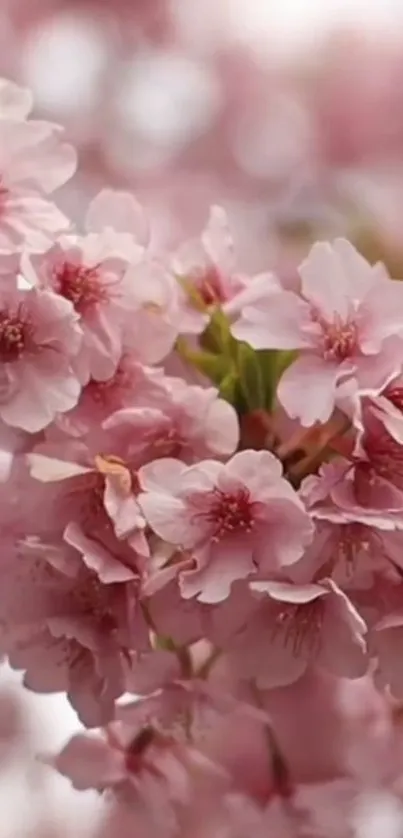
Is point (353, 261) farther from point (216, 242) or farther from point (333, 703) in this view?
point (333, 703)

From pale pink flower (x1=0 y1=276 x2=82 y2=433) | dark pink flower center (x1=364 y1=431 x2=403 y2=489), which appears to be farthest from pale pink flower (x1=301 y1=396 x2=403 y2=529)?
pale pink flower (x1=0 y1=276 x2=82 y2=433)

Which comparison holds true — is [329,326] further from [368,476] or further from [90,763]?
[90,763]

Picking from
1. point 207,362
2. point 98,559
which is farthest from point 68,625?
point 207,362

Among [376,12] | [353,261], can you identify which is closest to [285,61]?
[376,12]

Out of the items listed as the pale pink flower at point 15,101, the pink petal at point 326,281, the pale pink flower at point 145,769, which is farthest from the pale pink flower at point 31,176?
the pale pink flower at point 145,769

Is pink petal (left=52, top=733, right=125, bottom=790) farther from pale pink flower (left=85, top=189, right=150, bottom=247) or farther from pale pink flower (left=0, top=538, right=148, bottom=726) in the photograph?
pale pink flower (left=85, top=189, right=150, bottom=247)

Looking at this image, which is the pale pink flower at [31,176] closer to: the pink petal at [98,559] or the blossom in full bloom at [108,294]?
the blossom in full bloom at [108,294]
